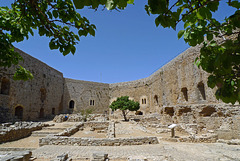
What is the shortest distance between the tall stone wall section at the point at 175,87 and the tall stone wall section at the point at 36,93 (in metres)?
14.0

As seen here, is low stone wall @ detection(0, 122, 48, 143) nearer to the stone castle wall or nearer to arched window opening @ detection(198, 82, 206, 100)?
the stone castle wall

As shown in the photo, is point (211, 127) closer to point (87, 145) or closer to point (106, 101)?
point (87, 145)

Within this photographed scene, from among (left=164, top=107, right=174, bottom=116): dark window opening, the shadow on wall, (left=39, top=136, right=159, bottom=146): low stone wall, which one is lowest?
(left=39, top=136, right=159, bottom=146): low stone wall

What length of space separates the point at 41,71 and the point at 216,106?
23.6 m

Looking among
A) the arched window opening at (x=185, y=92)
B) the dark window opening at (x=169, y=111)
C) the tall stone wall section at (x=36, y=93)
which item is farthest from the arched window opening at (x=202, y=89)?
the tall stone wall section at (x=36, y=93)

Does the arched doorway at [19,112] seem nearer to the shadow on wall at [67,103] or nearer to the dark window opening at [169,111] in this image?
the shadow on wall at [67,103]

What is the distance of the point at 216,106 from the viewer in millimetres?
11727

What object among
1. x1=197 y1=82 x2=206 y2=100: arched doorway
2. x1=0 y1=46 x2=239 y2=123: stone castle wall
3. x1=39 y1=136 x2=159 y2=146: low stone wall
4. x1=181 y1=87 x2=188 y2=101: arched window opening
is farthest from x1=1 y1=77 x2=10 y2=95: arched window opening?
x1=197 y1=82 x2=206 y2=100: arched doorway

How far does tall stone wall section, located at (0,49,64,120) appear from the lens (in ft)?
58.3

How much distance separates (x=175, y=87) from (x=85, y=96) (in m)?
19.4

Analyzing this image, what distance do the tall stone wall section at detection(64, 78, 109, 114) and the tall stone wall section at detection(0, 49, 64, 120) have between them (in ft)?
5.06

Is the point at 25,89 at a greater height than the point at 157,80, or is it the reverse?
the point at 157,80

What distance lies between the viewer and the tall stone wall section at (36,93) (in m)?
17.8

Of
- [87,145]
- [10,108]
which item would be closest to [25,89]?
[10,108]
